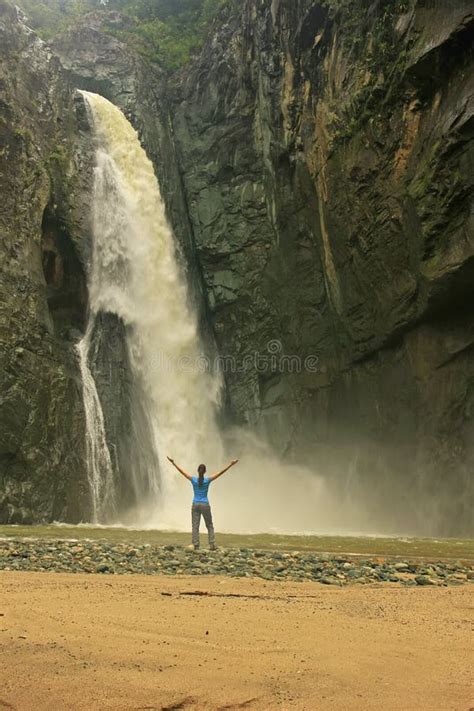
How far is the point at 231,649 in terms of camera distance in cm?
413

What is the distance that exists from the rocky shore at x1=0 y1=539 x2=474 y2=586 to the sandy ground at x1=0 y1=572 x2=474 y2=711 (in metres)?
1.31

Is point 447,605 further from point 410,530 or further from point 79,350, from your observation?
point 79,350

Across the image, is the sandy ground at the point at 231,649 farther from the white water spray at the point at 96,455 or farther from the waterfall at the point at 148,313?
the waterfall at the point at 148,313

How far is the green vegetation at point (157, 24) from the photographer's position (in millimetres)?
35156

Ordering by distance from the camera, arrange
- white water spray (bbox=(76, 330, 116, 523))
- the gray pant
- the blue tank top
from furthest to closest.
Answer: white water spray (bbox=(76, 330, 116, 523))
the blue tank top
the gray pant

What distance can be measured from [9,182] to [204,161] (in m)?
10.0

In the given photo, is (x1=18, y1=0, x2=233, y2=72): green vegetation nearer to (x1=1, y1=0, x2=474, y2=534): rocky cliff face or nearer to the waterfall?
(x1=1, y1=0, x2=474, y2=534): rocky cliff face

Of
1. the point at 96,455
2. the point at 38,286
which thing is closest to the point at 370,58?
the point at 38,286

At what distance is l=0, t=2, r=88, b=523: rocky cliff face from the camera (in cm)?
1967

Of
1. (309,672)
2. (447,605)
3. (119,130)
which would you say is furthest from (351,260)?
(309,672)

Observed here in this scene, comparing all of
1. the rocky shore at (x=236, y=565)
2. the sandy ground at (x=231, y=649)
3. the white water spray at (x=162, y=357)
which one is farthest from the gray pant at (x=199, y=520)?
the white water spray at (x=162, y=357)

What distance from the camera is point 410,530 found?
20641 mm

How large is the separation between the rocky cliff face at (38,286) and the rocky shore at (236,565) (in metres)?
9.86

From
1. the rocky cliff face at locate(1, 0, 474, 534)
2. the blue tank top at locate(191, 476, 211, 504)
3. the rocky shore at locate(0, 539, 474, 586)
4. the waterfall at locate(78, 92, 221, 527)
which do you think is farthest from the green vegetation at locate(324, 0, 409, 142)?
the rocky shore at locate(0, 539, 474, 586)
